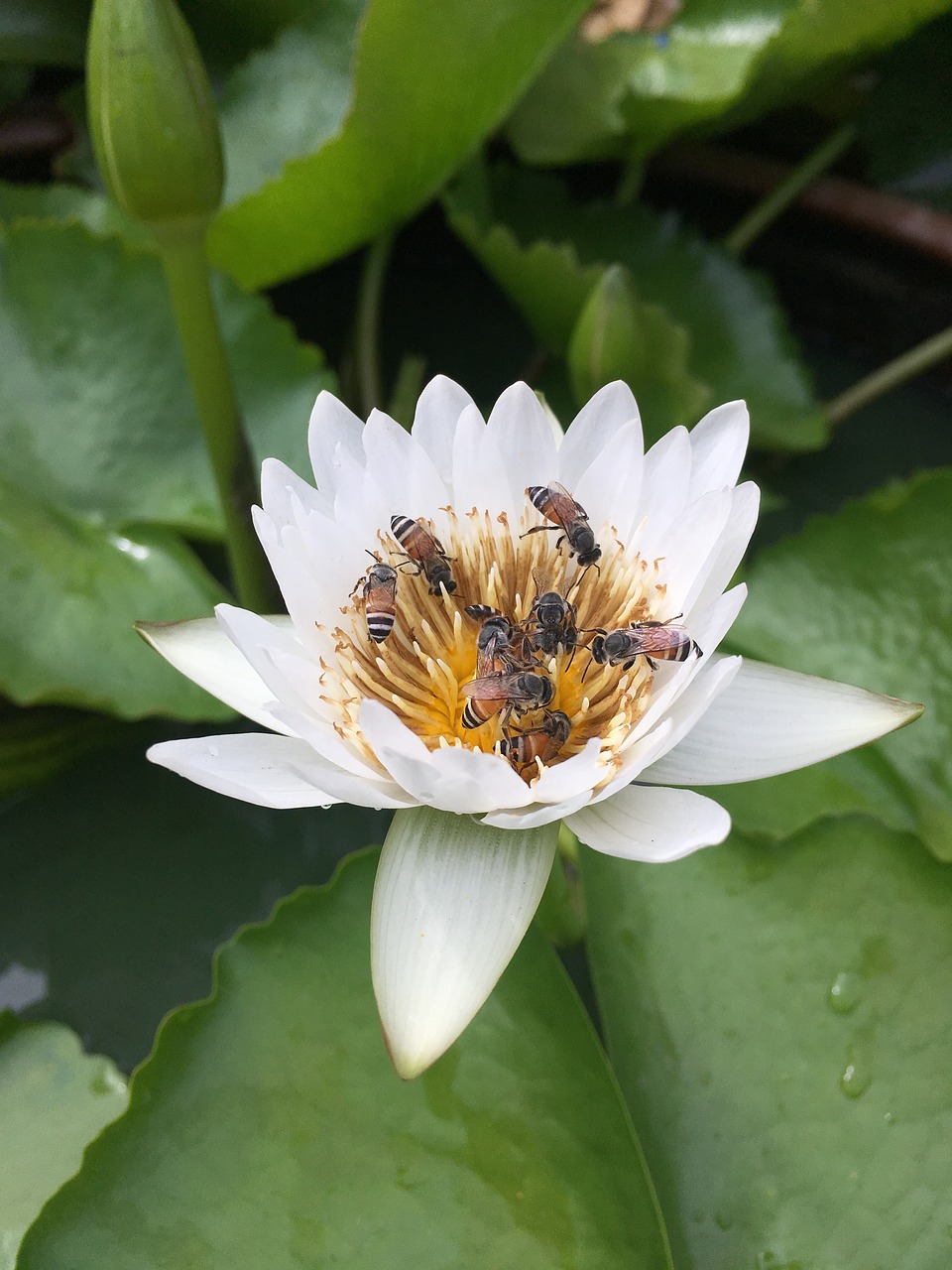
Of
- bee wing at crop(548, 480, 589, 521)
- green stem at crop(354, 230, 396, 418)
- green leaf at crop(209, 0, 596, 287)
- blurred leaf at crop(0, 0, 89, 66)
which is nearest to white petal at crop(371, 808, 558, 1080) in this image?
bee wing at crop(548, 480, 589, 521)

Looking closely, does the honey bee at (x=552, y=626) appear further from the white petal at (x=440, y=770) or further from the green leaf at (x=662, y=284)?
the green leaf at (x=662, y=284)

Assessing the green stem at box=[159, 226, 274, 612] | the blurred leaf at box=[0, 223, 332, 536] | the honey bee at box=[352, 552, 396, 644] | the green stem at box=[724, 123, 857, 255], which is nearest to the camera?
the honey bee at box=[352, 552, 396, 644]

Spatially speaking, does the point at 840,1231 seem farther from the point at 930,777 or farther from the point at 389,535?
the point at 389,535

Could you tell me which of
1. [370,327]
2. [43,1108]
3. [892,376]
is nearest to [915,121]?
[892,376]

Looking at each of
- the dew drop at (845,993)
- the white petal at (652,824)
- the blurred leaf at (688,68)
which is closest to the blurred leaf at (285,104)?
the blurred leaf at (688,68)

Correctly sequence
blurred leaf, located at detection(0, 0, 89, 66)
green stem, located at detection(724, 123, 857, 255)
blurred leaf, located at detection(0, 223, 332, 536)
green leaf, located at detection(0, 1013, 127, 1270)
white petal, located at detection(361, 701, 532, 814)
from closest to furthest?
white petal, located at detection(361, 701, 532, 814) → green leaf, located at detection(0, 1013, 127, 1270) → blurred leaf, located at detection(0, 223, 332, 536) → blurred leaf, located at detection(0, 0, 89, 66) → green stem, located at detection(724, 123, 857, 255)

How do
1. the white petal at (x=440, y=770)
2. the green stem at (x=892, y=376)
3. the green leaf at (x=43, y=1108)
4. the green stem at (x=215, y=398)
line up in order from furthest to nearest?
1. the green stem at (x=892, y=376)
2. the green stem at (x=215, y=398)
3. the green leaf at (x=43, y=1108)
4. the white petal at (x=440, y=770)

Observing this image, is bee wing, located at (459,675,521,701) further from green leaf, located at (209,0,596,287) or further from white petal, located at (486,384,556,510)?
green leaf, located at (209,0,596,287)
